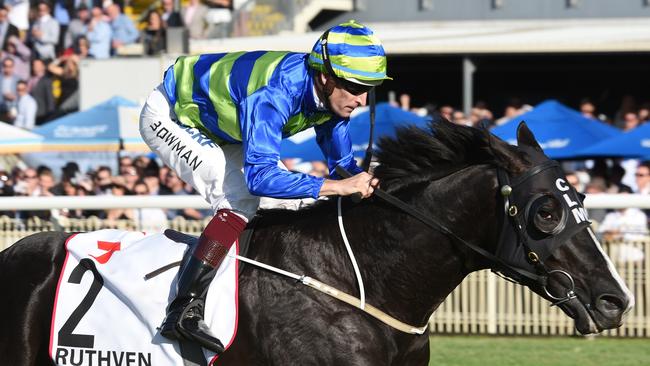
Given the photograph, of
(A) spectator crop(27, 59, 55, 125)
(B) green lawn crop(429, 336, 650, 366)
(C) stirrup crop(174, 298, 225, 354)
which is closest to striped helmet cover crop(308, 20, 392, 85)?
(C) stirrup crop(174, 298, 225, 354)

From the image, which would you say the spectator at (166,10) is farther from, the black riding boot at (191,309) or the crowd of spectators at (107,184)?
the black riding boot at (191,309)

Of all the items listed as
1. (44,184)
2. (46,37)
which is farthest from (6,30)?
(44,184)

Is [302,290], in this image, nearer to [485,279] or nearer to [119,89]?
[485,279]

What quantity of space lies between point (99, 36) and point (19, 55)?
44.8 inches

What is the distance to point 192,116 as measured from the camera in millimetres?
4348

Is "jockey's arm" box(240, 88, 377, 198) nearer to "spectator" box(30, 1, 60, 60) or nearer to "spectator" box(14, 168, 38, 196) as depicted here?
"spectator" box(14, 168, 38, 196)

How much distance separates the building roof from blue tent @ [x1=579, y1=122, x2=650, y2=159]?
4.96m

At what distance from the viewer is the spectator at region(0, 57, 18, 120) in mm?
15047

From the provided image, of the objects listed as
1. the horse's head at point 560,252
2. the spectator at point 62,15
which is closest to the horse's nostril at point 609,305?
the horse's head at point 560,252

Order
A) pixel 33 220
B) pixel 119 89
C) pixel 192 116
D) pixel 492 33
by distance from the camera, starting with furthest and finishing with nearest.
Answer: pixel 492 33 < pixel 119 89 < pixel 33 220 < pixel 192 116

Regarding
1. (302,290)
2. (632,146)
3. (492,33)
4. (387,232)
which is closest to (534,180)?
(387,232)

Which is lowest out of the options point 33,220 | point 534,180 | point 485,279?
point 485,279

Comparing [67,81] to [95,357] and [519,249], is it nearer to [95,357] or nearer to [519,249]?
[95,357]

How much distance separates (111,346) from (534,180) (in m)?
1.65
